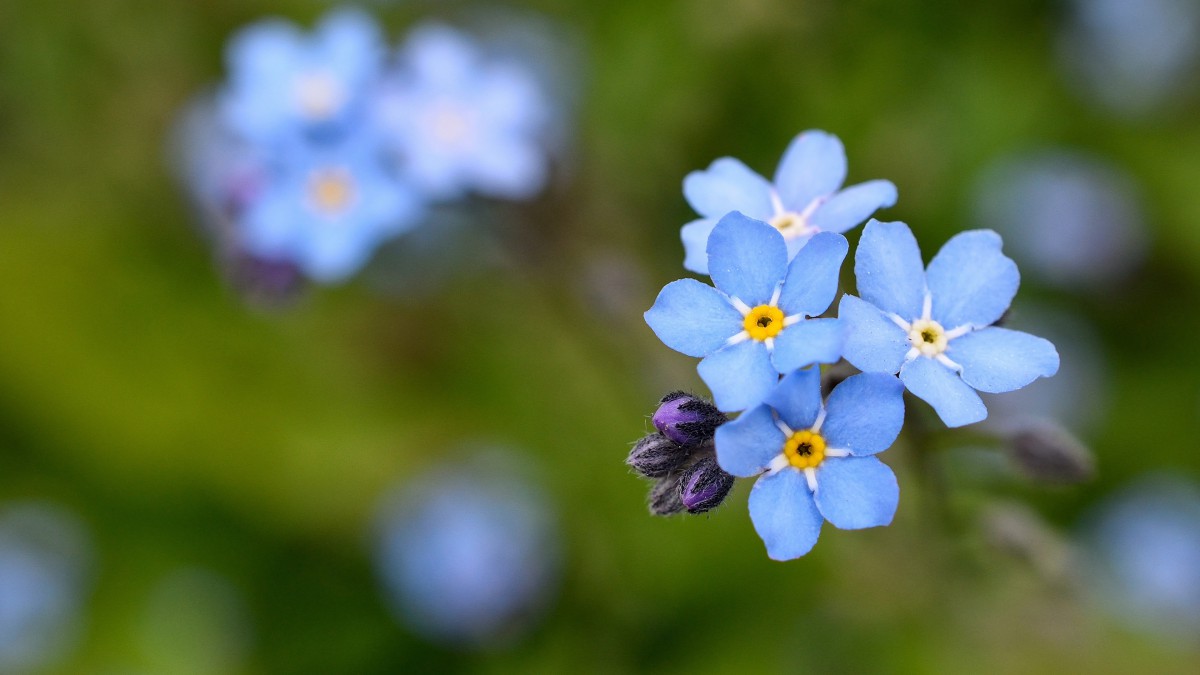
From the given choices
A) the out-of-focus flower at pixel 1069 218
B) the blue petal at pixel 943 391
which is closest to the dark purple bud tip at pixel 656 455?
the blue petal at pixel 943 391

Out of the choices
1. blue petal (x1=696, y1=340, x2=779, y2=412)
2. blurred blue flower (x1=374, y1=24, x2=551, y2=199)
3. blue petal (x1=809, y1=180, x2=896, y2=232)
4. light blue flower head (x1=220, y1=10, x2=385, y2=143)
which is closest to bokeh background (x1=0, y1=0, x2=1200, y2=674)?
blurred blue flower (x1=374, y1=24, x2=551, y2=199)

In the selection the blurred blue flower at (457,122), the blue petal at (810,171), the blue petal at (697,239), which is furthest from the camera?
the blurred blue flower at (457,122)

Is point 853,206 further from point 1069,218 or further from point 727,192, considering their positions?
point 1069,218

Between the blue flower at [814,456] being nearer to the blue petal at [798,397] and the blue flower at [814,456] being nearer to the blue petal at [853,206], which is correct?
the blue petal at [798,397]

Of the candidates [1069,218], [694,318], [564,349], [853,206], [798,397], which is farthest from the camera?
[1069,218]

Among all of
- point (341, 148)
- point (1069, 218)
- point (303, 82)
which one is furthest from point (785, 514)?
point (1069, 218)

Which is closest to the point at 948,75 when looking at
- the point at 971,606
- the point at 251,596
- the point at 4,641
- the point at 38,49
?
the point at 971,606

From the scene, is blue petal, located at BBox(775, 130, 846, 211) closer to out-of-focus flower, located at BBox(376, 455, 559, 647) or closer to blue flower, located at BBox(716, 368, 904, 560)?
blue flower, located at BBox(716, 368, 904, 560)
